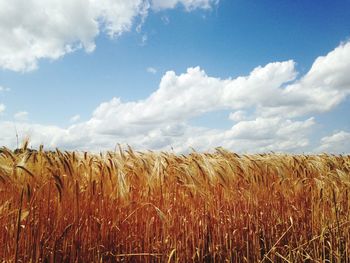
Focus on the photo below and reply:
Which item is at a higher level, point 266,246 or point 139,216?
point 139,216

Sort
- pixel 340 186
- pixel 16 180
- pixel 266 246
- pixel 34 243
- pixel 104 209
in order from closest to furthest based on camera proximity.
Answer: pixel 34 243 < pixel 16 180 < pixel 104 209 < pixel 266 246 < pixel 340 186

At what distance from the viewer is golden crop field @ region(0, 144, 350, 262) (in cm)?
295

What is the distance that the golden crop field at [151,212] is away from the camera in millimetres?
Answer: 2953

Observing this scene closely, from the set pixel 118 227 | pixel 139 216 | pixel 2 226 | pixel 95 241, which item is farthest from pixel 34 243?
pixel 139 216

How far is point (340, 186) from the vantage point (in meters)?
5.39

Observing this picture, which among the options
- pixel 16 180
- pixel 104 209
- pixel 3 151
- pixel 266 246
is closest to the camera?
pixel 16 180

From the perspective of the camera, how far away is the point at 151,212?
3.41 metres

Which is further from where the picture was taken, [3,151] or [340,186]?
[340,186]

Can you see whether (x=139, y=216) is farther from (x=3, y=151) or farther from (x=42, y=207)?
(x=3, y=151)

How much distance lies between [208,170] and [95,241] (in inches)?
55.1

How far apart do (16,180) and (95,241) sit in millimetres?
934

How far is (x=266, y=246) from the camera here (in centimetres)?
421

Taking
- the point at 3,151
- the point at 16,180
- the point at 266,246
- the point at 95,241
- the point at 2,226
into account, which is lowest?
the point at 266,246

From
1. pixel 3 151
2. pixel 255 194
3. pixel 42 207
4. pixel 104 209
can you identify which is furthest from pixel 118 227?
pixel 255 194
